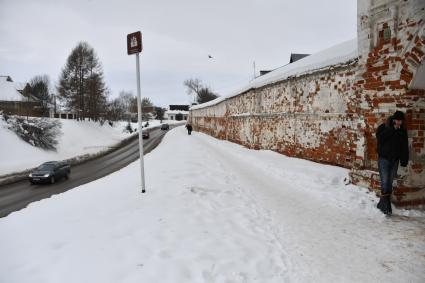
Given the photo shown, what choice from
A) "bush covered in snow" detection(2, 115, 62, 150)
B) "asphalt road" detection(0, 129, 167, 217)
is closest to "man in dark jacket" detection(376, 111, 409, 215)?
"asphalt road" detection(0, 129, 167, 217)

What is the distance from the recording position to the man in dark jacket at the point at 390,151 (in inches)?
215

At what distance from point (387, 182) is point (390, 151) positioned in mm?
580

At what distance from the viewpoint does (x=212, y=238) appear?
4.50m

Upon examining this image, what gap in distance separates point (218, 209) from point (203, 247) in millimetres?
1790

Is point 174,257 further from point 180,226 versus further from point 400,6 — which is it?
point 400,6

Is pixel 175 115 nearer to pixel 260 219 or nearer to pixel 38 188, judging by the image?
pixel 38 188

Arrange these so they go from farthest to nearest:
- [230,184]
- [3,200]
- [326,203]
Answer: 1. [3,200]
2. [230,184]
3. [326,203]

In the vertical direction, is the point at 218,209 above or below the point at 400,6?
below

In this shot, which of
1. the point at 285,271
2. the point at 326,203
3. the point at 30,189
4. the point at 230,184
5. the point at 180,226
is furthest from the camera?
the point at 30,189

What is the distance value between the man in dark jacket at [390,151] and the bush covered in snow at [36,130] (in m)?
30.3

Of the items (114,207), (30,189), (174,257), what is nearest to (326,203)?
(174,257)

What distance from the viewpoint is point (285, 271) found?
3.64 m

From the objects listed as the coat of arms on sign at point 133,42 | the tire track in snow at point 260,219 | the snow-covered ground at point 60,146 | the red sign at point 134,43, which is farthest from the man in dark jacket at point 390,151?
the snow-covered ground at point 60,146

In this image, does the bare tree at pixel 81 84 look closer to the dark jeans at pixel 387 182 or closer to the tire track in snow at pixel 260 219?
the tire track in snow at pixel 260 219
